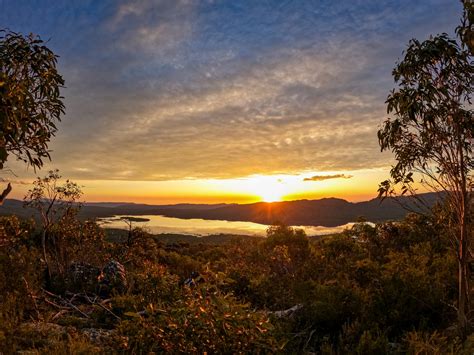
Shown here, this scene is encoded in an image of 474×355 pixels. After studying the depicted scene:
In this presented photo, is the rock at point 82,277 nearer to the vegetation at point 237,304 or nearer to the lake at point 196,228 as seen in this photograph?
the vegetation at point 237,304

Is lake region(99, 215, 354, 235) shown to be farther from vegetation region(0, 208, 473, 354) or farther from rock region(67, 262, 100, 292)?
rock region(67, 262, 100, 292)

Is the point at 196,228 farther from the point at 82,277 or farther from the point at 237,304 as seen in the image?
the point at 237,304

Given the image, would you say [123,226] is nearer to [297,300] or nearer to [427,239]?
[297,300]

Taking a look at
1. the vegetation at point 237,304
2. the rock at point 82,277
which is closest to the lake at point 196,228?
the vegetation at point 237,304

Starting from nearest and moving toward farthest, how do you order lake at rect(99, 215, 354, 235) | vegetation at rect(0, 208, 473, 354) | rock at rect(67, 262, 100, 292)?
1. vegetation at rect(0, 208, 473, 354)
2. rock at rect(67, 262, 100, 292)
3. lake at rect(99, 215, 354, 235)

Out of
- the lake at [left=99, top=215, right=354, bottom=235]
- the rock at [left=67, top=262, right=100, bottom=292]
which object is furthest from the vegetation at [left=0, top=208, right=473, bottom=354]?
the lake at [left=99, top=215, right=354, bottom=235]

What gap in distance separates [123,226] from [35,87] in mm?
13601

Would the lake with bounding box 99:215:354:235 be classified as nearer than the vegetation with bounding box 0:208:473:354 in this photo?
No

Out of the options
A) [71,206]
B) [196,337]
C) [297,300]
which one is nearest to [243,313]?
[196,337]

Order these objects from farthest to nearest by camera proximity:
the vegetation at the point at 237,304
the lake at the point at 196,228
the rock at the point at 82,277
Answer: the lake at the point at 196,228 < the rock at the point at 82,277 < the vegetation at the point at 237,304

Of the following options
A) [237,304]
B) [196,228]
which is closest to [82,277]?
[237,304]

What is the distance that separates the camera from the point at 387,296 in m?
8.42

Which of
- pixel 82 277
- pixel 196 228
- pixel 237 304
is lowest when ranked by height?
pixel 196 228

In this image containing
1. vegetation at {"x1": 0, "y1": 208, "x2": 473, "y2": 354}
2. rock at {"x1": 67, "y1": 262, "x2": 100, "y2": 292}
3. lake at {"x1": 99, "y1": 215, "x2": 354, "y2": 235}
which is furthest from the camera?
lake at {"x1": 99, "y1": 215, "x2": 354, "y2": 235}
